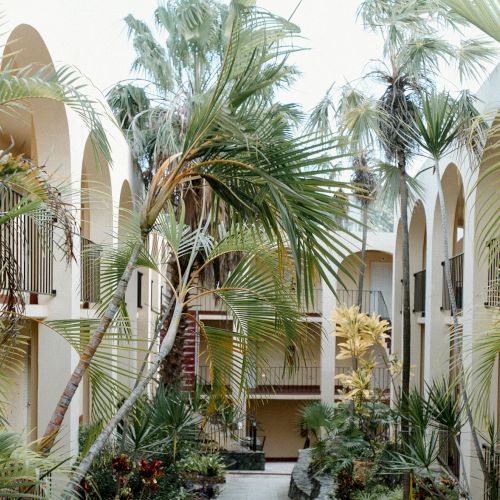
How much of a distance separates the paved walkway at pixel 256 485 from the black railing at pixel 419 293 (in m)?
4.79

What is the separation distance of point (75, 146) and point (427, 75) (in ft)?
16.6

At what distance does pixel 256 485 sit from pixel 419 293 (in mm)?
6010

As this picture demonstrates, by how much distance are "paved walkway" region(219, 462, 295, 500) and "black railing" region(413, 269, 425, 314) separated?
4.79 meters

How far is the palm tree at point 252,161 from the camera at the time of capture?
13.3 feet

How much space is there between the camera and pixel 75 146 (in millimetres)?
9625

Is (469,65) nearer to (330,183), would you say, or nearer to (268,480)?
(330,183)

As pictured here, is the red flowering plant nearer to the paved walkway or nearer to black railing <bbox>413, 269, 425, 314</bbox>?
the paved walkway

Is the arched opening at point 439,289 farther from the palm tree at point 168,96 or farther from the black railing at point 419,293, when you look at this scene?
the palm tree at point 168,96

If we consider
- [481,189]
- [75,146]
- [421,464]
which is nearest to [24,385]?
[75,146]

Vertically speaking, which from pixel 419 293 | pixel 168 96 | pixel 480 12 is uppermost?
pixel 168 96

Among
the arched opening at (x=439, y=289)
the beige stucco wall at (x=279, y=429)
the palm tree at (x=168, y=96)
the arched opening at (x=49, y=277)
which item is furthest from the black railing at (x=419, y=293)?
the arched opening at (x=49, y=277)

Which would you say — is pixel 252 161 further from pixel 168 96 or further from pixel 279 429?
pixel 279 429

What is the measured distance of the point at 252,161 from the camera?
437cm

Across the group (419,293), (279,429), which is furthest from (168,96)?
(279,429)
